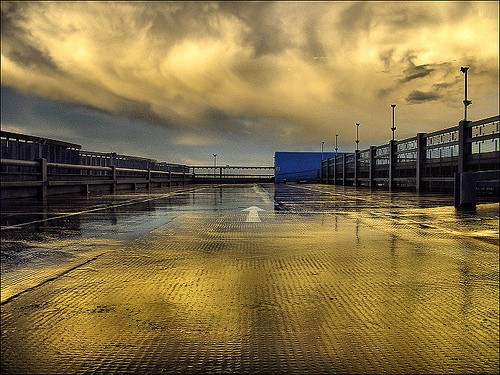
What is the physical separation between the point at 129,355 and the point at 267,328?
0.84 m

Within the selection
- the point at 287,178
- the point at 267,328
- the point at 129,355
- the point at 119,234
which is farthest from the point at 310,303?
the point at 287,178

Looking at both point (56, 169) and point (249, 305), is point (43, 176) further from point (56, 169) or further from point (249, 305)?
point (249, 305)

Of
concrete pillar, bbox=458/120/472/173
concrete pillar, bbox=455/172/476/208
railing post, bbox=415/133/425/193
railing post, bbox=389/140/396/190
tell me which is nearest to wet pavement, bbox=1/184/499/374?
concrete pillar, bbox=455/172/476/208

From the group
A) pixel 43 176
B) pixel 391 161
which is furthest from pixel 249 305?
pixel 391 161

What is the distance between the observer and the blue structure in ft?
263

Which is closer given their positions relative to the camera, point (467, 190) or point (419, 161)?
point (467, 190)

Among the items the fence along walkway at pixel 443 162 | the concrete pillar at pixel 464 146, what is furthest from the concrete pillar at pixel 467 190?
the concrete pillar at pixel 464 146

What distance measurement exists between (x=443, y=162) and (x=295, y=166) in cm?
5910

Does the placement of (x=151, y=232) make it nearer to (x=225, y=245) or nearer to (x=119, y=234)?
(x=119, y=234)

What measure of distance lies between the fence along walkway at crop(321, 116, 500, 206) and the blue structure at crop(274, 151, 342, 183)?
120 ft

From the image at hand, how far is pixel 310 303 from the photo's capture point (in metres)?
3.26

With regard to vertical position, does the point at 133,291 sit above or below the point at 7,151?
below

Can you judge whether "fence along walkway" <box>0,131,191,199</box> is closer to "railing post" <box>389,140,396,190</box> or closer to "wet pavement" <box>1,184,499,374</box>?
"wet pavement" <box>1,184,499,374</box>

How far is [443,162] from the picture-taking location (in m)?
24.9
